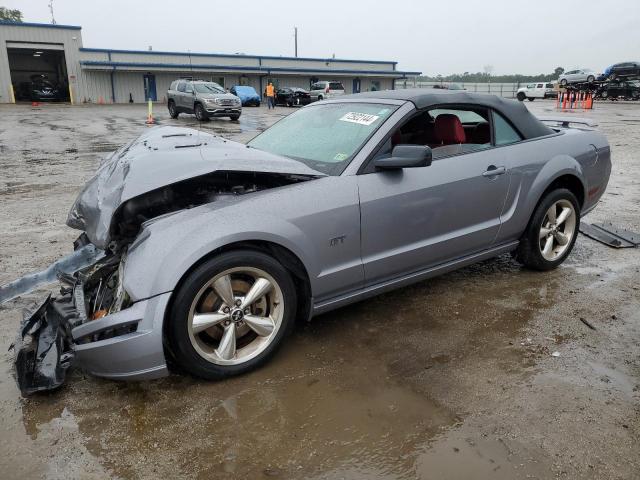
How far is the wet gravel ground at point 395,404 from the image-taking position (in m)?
2.19

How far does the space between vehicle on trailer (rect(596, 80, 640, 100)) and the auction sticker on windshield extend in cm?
4055

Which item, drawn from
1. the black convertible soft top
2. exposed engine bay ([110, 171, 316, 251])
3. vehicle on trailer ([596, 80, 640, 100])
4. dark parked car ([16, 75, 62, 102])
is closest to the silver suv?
the black convertible soft top

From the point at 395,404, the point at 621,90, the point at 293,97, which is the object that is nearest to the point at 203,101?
the point at 293,97

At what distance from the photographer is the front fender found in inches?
97.5

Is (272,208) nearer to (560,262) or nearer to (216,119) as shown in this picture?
(560,262)

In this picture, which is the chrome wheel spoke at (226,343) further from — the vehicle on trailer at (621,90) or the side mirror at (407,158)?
the vehicle on trailer at (621,90)

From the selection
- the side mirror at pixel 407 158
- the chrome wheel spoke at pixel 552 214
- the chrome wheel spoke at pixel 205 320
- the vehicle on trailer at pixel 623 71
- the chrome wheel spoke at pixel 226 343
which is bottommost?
the chrome wheel spoke at pixel 226 343

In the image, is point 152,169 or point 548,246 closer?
point 152,169

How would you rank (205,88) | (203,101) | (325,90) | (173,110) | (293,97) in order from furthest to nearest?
(325,90)
(293,97)
(173,110)
(205,88)
(203,101)

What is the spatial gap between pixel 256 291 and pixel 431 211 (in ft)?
4.44

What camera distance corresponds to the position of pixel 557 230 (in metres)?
4.30

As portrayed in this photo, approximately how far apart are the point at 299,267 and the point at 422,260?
975 mm

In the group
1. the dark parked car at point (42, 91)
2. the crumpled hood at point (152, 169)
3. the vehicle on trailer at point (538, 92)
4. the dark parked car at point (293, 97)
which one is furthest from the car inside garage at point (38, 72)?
the crumpled hood at point (152, 169)

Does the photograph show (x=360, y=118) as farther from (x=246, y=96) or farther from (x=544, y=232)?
(x=246, y=96)
